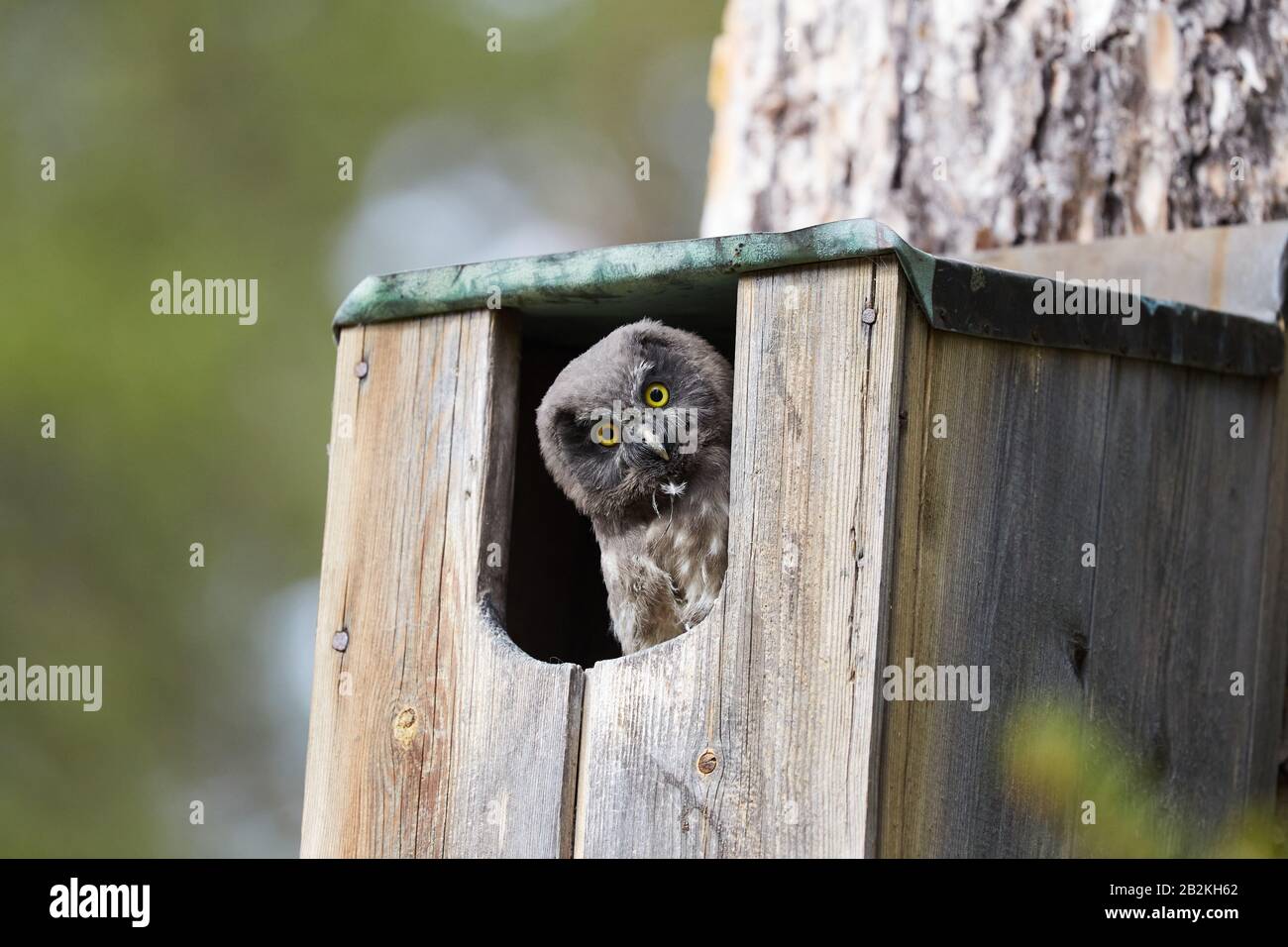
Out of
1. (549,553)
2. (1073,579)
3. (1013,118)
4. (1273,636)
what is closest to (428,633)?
(549,553)

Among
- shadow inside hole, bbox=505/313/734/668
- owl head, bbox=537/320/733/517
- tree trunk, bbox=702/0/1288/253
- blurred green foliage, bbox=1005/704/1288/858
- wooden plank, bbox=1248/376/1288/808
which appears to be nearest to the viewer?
blurred green foliage, bbox=1005/704/1288/858

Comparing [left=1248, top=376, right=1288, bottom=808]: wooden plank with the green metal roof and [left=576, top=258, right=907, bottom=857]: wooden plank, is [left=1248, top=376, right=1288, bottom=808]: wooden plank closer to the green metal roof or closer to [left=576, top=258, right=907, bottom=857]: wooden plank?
the green metal roof

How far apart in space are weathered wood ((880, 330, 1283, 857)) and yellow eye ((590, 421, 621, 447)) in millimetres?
753

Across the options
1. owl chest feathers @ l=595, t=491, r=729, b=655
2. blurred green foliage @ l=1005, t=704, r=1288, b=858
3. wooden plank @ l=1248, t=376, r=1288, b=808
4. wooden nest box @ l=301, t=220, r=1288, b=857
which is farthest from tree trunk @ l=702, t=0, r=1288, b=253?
blurred green foliage @ l=1005, t=704, r=1288, b=858

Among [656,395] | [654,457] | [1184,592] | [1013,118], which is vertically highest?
[1013,118]

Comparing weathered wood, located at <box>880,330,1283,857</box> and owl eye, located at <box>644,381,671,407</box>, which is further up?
owl eye, located at <box>644,381,671,407</box>

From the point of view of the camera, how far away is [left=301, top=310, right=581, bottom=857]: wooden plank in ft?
7.80

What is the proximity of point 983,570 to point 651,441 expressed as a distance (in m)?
0.73

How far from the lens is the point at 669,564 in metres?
2.74

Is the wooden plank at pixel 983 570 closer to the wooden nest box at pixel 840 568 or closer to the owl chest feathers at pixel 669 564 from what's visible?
the wooden nest box at pixel 840 568

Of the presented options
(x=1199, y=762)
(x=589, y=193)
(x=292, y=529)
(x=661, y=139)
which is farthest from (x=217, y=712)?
(x=1199, y=762)

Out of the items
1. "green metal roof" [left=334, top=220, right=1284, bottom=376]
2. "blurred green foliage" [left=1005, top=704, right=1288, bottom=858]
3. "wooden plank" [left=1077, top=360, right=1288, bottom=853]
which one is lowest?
"blurred green foliage" [left=1005, top=704, right=1288, bottom=858]

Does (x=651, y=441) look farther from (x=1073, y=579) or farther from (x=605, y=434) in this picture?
(x=1073, y=579)

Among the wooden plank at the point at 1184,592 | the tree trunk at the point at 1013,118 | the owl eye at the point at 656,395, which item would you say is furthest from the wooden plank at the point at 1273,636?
the owl eye at the point at 656,395
